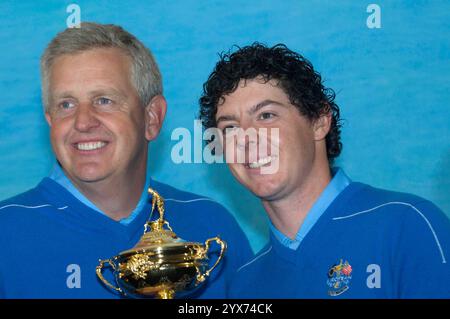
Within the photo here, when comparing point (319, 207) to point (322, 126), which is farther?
point (322, 126)

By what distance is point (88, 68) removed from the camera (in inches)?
93.0

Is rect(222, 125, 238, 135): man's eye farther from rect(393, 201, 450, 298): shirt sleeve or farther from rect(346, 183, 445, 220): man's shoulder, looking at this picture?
rect(393, 201, 450, 298): shirt sleeve

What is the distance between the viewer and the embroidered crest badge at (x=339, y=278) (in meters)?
2.14

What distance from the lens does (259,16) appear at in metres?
3.16

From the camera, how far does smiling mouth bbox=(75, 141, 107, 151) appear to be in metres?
2.34

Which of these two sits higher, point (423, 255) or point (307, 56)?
point (307, 56)

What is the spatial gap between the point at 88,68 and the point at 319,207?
0.64 m

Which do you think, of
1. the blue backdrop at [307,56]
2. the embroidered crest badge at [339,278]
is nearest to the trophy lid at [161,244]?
the embroidered crest badge at [339,278]

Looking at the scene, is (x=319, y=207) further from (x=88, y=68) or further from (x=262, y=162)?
(x=88, y=68)

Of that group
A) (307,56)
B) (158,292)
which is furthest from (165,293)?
(307,56)

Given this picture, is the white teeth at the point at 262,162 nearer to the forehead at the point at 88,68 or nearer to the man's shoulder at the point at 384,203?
the man's shoulder at the point at 384,203

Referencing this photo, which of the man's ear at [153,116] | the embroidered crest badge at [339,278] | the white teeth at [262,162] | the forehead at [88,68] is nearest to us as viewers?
the embroidered crest badge at [339,278]
